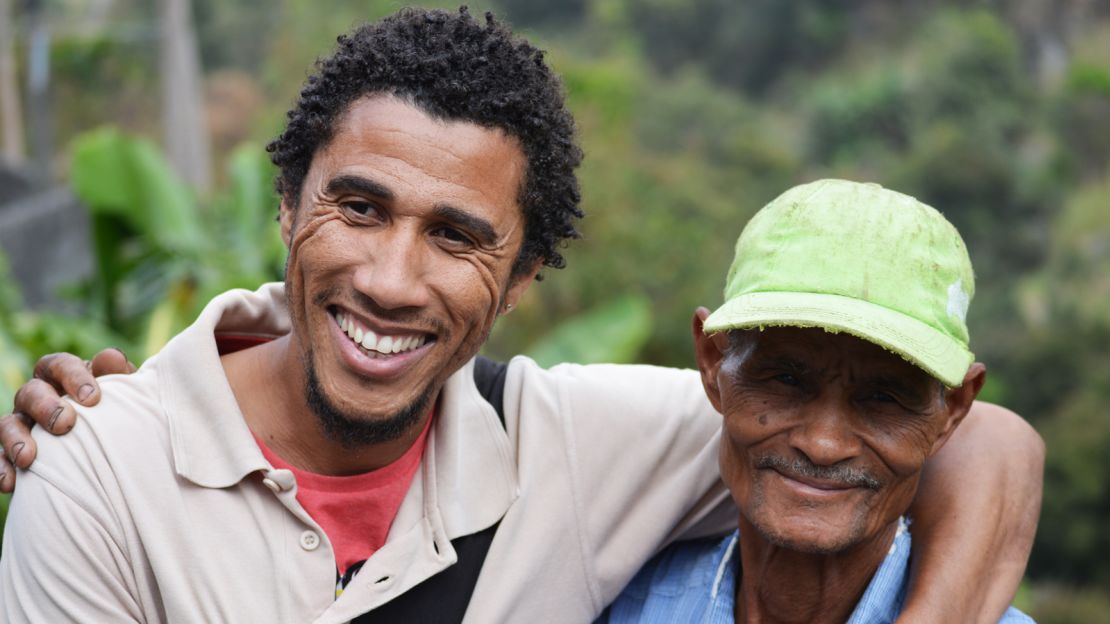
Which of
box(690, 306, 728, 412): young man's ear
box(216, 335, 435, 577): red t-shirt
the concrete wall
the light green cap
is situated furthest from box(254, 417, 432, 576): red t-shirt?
the concrete wall

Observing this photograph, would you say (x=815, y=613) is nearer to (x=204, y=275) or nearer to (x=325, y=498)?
(x=325, y=498)

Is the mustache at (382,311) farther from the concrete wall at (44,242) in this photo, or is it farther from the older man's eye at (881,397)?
the concrete wall at (44,242)

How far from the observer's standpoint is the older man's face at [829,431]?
7.84ft

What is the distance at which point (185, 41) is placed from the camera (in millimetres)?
14992

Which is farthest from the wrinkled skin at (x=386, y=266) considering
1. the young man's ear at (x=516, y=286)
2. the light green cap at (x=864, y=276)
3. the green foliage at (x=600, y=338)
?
the green foliage at (x=600, y=338)

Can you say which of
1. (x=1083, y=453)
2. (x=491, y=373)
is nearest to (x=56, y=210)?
(x=491, y=373)

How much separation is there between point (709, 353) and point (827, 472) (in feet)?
1.22

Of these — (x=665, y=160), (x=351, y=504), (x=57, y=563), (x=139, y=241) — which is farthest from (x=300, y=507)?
(x=665, y=160)

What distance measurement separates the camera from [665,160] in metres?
32.6

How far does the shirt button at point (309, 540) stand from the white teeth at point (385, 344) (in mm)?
372

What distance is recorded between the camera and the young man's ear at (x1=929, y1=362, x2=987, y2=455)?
248 cm

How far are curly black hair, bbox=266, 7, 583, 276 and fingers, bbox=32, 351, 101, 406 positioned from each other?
0.55 meters

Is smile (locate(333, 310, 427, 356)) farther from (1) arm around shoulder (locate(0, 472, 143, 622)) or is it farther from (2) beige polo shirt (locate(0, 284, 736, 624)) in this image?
(1) arm around shoulder (locate(0, 472, 143, 622))

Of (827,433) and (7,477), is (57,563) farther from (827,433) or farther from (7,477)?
(827,433)
